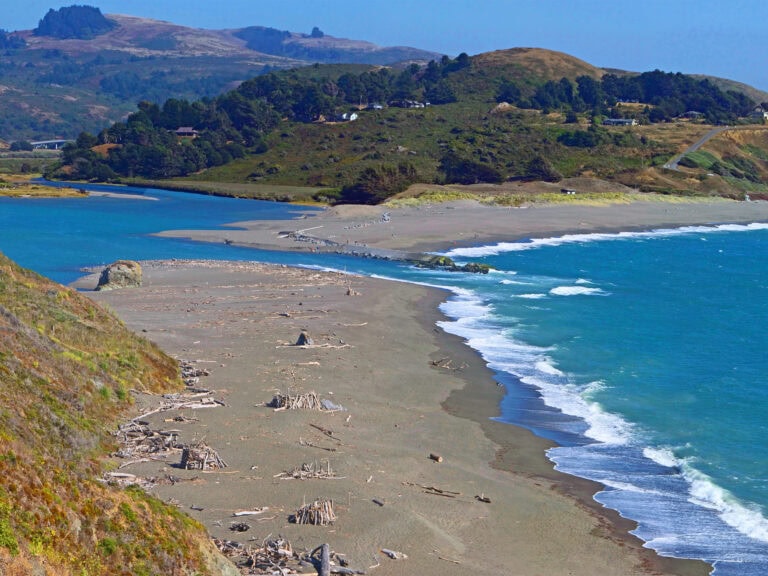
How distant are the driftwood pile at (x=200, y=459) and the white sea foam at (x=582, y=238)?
40411 millimetres

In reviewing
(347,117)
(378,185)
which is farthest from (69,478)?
(347,117)

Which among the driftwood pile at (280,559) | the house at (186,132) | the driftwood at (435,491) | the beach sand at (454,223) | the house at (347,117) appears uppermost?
the house at (347,117)

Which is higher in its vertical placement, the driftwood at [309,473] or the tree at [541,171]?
the tree at [541,171]

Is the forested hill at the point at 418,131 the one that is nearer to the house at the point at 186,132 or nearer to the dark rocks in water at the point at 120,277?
the house at the point at 186,132

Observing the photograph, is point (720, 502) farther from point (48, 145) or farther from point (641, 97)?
point (48, 145)

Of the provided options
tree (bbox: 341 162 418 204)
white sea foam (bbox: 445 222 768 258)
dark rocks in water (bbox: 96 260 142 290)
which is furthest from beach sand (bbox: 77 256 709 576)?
tree (bbox: 341 162 418 204)

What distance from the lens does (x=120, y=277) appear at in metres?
39.1

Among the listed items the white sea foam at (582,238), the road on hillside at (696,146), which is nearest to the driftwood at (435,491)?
the white sea foam at (582,238)

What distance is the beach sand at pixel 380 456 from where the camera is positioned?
15195 millimetres

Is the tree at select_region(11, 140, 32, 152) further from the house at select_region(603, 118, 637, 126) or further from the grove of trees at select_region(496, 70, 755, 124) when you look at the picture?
the house at select_region(603, 118, 637, 126)

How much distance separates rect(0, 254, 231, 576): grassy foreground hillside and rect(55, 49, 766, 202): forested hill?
233 ft

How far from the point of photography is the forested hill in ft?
352

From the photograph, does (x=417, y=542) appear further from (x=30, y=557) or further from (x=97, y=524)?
(x=30, y=557)

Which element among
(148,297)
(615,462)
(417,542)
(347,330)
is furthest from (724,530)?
(148,297)
